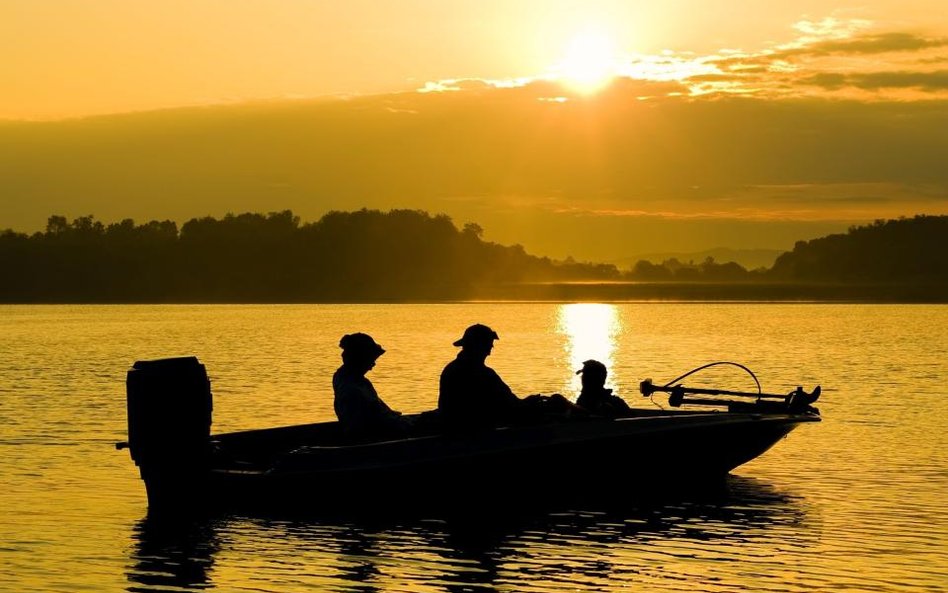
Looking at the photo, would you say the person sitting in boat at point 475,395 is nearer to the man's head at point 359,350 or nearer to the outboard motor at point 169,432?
the man's head at point 359,350

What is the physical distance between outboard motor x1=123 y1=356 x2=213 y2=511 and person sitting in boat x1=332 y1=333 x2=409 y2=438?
1.82m

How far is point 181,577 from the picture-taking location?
1585 cm

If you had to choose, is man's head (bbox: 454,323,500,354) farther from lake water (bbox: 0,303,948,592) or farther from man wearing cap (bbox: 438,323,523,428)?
lake water (bbox: 0,303,948,592)

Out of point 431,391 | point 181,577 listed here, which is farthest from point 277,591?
point 431,391

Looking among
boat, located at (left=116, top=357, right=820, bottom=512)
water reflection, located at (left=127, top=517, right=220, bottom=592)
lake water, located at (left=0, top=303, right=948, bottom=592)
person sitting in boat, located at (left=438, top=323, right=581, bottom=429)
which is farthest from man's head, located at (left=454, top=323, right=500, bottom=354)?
water reflection, located at (left=127, top=517, right=220, bottom=592)

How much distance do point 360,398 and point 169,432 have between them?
2.61 m

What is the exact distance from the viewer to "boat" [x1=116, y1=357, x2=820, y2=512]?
18.9 meters

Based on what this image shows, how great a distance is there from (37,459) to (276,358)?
40.9 metres

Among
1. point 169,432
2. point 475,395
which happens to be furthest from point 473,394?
point 169,432

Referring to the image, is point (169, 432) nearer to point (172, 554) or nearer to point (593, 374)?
point (172, 554)

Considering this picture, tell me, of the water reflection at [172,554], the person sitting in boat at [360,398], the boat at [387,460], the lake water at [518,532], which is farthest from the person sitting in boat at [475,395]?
the water reflection at [172,554]

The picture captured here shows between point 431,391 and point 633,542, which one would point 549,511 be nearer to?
point 633,542

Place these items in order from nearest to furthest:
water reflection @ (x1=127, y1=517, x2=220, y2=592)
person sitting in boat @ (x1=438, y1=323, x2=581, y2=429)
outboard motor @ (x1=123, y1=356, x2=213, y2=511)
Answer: water reflection @ (x1=127, y1=517, x2=220, y2=592)
person sitting in boat @ (x1=438, y1=323, x2=581, y2=429)
outboard motor @ (x1=123, y1=356, x2=213, y2=511)

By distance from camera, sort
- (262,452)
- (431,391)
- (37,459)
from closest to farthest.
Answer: (262,452) → (37,459) → (431,391)
